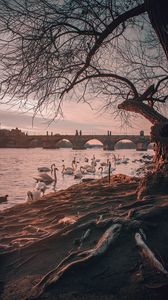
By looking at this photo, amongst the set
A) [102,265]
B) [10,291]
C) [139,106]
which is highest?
[139,106]

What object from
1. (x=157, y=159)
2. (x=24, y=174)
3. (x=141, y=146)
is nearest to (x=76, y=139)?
(x=141, y=146)

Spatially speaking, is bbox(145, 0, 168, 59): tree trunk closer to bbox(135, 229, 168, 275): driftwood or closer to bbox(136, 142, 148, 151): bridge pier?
bbox(135, 229, 168, 275): driftwood

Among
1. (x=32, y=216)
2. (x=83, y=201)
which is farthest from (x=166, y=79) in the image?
(x=32, y=216)

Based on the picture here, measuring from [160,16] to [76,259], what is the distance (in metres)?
5.49

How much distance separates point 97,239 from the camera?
24.3 ft

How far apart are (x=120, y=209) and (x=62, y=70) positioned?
4496mm

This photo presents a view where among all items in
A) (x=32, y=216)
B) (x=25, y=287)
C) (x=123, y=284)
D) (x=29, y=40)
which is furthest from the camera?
(x=32, y=216)

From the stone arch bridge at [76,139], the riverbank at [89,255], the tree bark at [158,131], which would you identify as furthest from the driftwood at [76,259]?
the stone arch bridge at [76,139]

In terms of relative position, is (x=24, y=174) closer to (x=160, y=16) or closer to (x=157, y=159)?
(x=157, y=159)

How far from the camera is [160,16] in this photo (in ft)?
25.0

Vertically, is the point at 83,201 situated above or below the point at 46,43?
below

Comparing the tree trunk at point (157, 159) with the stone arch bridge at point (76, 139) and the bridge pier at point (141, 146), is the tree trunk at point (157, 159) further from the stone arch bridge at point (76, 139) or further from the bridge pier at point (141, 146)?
the bridge pier at point (141, 146)

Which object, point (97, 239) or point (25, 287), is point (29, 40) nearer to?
point (97, 239)

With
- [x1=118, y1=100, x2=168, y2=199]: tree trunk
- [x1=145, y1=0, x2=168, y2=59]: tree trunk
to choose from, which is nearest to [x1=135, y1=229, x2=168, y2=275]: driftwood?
[x1=118, y1=100, x2=168, y2=199]: tree trunk
